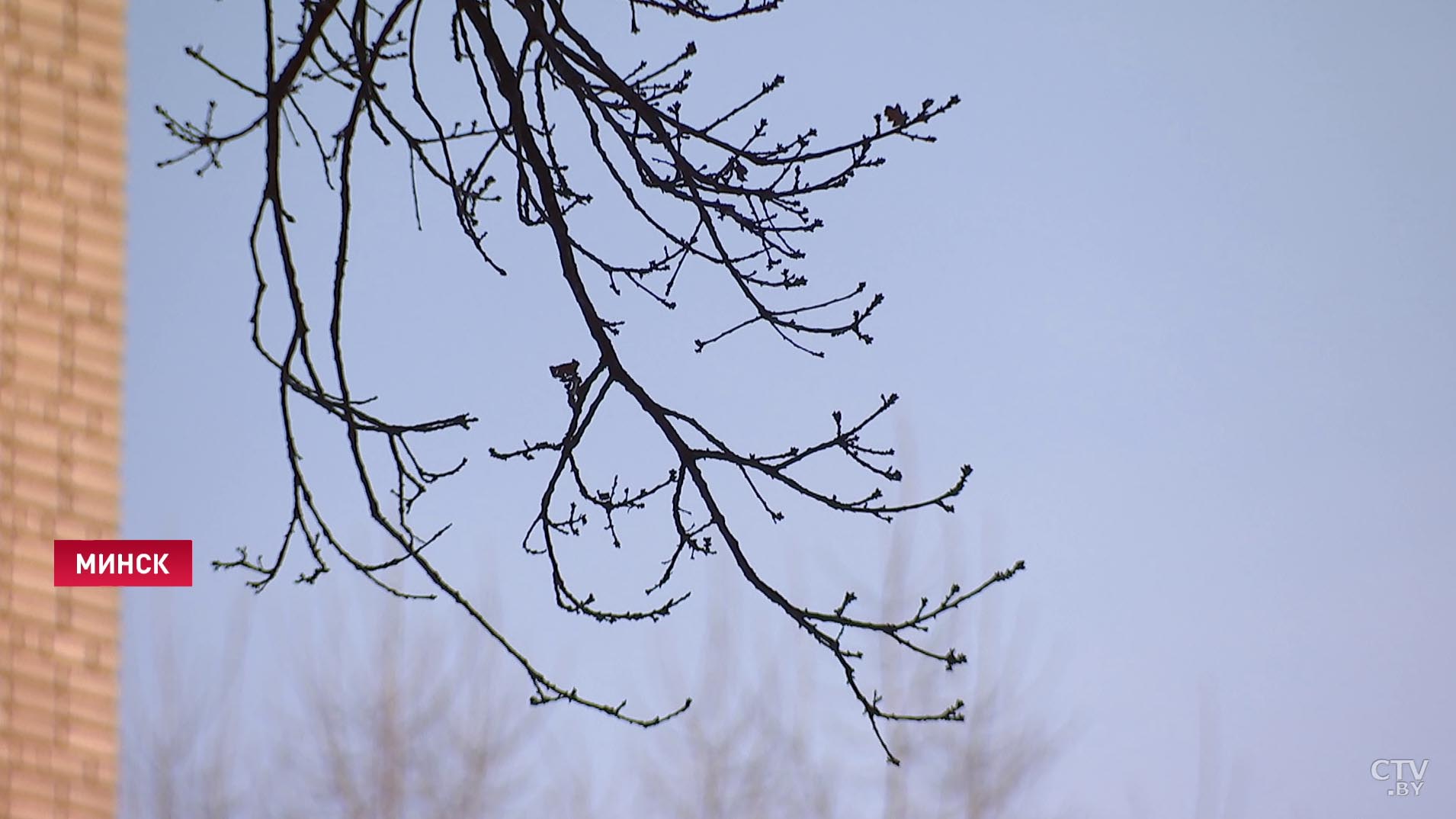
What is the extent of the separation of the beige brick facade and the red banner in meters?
0.03

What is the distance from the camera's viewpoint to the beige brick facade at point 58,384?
12.6ft

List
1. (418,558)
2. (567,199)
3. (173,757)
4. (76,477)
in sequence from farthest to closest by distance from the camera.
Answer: (173,757)
(76,477)
(567,199)
(418,558)

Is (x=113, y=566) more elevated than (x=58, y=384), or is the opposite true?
(x=58, y=384)

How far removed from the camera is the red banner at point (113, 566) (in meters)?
3.93

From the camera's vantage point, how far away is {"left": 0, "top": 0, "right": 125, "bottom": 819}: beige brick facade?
384 cm

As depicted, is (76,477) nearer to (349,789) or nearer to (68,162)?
(68,162)

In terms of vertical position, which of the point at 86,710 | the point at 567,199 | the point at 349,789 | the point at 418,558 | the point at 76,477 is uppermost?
the point at 567,199

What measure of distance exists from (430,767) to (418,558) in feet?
41.0

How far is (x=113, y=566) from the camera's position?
3988mm

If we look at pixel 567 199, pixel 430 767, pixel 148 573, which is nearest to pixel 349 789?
pixel 430 767

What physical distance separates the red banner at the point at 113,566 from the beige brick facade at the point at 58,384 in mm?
32

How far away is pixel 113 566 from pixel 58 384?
19.9 inches

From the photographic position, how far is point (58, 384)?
4.05 meters

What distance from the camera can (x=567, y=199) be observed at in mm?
3691
